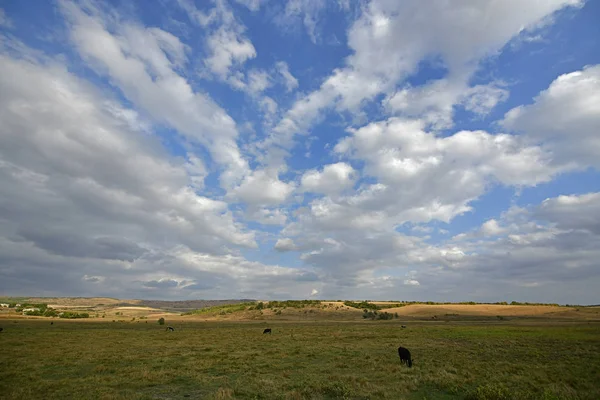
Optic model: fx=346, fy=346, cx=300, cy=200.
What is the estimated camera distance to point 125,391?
1510 cm

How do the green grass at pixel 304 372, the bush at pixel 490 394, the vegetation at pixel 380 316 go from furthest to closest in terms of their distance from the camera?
the vegetation at pixel 380 316 < the green grass at pixel 304 372 < the bush at pixel 490 394

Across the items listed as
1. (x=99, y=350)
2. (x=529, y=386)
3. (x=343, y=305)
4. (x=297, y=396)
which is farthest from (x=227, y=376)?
(x=343, y=305)

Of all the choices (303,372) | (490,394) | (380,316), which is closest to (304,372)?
(303,372)

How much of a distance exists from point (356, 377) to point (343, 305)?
99.9 metres

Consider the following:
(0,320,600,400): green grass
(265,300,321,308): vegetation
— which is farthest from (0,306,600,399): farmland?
(265,300,321,308): vegetation

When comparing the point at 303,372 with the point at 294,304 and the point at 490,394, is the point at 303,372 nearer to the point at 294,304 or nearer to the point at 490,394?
the point at 490,394

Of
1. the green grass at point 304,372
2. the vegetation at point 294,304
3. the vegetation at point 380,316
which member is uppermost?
the vegetation at point 294,304

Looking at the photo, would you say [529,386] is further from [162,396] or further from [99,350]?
[99,350]

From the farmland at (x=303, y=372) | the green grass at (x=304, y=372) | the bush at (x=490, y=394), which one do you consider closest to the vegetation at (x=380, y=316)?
the farmland at (x=303, y=372)

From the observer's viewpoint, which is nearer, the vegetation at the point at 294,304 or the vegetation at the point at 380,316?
the vegetation at the point at 380,316

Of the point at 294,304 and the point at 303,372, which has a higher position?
the point at 294,304

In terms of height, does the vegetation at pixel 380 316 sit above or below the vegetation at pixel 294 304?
below

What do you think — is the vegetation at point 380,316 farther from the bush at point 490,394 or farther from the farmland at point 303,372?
the bush at point 490,394

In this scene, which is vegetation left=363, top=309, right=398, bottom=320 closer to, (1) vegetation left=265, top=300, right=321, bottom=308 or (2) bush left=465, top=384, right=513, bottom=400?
(1) vegetation left=265, top=300, right=321, bottom=308
